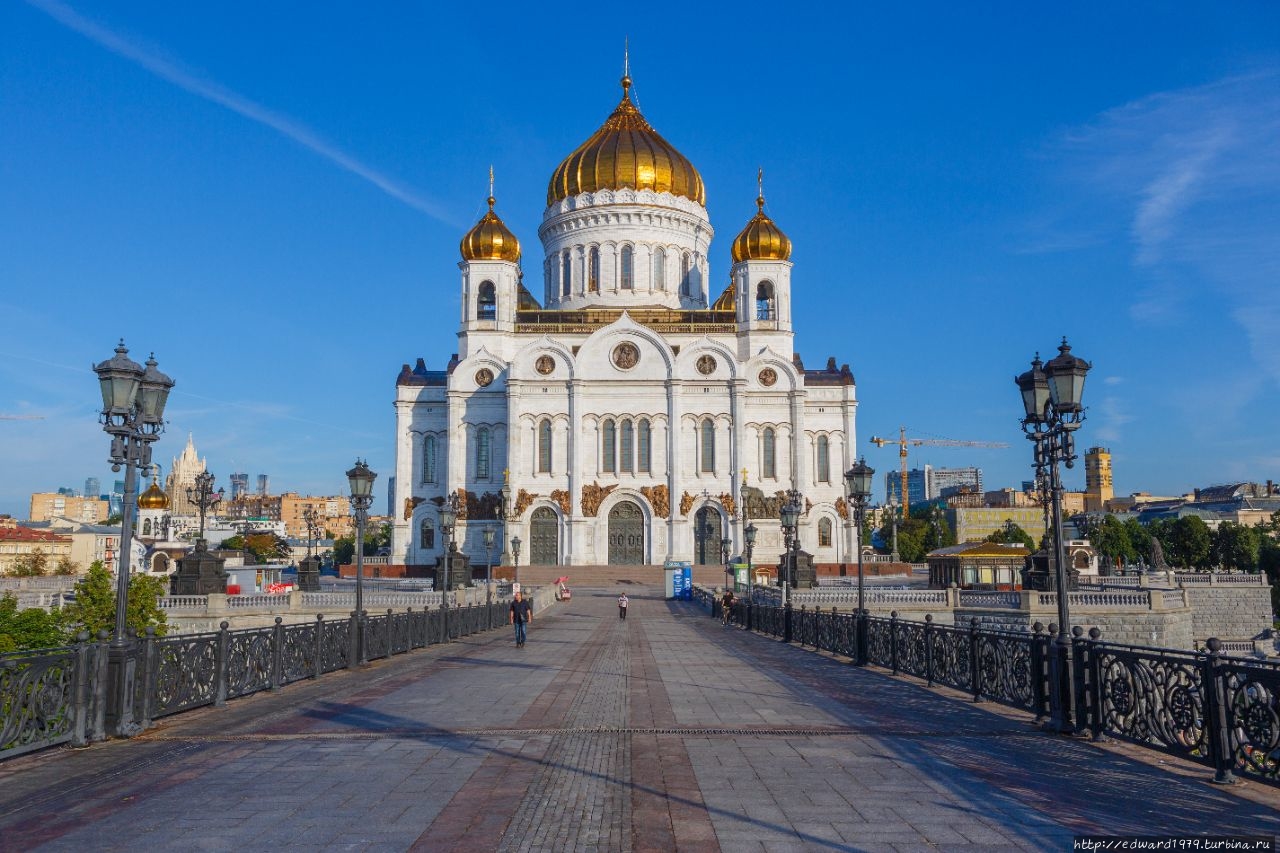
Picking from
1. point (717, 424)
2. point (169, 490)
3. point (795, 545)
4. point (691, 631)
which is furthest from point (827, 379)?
point (169, 490)

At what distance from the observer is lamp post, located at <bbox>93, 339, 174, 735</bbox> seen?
9586 millimetres

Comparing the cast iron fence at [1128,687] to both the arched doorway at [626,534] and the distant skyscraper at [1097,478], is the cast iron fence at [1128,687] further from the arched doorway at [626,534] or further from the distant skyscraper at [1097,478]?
the distant skyscraper at [1097,478]

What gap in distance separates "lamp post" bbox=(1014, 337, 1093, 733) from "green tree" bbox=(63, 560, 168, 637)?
24.1 meters

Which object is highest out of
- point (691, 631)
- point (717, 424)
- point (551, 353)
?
point (551, 353)

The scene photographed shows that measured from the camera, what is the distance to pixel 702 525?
181 feet

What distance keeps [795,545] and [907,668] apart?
68.2 ft

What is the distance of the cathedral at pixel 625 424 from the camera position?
5475 cm

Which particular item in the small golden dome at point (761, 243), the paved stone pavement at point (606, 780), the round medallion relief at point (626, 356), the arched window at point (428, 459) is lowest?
the paved stone pavement at point (606, 780)

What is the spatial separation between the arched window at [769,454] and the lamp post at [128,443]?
151ft

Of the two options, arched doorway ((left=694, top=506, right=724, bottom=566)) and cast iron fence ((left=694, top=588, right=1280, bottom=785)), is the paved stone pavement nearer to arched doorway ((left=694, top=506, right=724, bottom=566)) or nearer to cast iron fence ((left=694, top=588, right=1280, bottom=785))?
cast iron fence ((left=694, top=588, right=1280, bottom=785))

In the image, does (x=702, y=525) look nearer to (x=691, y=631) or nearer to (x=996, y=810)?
(x=691, y=631)

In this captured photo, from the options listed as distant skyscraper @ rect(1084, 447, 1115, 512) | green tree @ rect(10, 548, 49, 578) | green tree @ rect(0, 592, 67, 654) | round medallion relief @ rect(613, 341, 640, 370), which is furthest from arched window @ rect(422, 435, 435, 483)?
distant skyscraper @ rect(1084, 447, 1115, 512)

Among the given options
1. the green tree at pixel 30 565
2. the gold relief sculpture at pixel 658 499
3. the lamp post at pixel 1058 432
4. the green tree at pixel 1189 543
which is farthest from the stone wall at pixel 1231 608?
the green tree at pixel 30 565

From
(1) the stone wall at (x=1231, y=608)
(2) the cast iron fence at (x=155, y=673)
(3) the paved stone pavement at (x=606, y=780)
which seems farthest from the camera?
(1) the stone wall at (x=1231, y=608)
